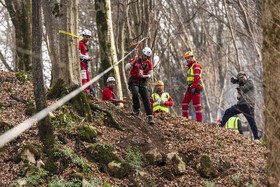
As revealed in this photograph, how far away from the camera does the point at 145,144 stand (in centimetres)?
691

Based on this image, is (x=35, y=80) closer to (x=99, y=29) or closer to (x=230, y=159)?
(x=230, y=159)

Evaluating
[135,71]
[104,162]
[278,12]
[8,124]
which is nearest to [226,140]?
[135,71]

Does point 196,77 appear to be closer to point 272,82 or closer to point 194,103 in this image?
point 194,103

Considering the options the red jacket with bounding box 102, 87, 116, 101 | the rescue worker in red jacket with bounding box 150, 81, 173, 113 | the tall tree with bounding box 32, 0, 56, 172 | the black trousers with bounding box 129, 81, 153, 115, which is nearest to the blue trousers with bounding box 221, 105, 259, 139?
the rescue worker in red jacket with bounding box 150, 81, 173, 113

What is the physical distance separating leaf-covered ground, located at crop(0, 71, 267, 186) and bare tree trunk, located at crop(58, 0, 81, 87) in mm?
788

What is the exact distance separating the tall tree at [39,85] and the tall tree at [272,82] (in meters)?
3.25

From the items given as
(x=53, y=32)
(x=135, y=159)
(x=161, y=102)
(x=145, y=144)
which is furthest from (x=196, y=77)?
(x=53, y=32)

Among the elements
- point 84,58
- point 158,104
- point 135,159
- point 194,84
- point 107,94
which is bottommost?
point 135,159

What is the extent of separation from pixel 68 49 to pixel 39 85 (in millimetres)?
1868

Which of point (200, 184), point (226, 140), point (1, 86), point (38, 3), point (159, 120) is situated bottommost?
point (200, 184)

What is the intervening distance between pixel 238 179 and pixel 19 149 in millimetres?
4088

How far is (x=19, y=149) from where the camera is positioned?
17.2 ft

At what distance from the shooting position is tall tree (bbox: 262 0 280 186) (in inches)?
163

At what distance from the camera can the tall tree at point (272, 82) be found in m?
4.15
